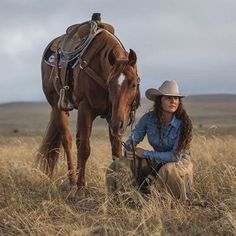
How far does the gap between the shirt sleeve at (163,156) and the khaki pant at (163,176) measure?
3.2 inches

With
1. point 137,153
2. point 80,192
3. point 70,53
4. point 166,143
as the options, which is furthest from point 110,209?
point 70,53

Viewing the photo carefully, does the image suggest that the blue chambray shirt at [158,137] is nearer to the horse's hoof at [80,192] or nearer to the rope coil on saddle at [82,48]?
the horse's hoof at [80,192]

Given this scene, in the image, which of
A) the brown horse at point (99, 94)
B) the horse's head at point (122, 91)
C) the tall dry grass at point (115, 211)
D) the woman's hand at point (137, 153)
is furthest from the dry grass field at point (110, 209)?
the horse's head at point (122, 91)

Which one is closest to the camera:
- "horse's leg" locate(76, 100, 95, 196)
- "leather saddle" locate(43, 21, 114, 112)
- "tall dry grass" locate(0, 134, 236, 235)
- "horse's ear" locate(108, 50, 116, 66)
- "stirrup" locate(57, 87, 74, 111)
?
"tall dry grass" locate(0, 134, 236, 235)

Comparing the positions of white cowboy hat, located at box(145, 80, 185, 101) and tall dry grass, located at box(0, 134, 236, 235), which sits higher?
white cowboy hat, located at box(145, 80, 185, 101)

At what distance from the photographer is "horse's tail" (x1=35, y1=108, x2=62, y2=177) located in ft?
28.7

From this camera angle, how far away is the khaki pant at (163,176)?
234 inches

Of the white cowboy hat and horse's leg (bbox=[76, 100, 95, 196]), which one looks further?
horse's leg (bbox=[76, 100, 95, 196])

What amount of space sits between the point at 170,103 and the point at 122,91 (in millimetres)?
530

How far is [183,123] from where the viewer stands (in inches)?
239

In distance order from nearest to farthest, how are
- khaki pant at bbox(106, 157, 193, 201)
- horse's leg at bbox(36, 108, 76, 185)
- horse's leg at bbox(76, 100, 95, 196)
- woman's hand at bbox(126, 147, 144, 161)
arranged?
khaki pant at bbox(106, 157, 193, 201)
woman's hand at bbox(126, 147, 144, 161)
horse's leg at bbox(76, 100, 95, 196)
horse's leg at bbox(36, 108, 76, 185)

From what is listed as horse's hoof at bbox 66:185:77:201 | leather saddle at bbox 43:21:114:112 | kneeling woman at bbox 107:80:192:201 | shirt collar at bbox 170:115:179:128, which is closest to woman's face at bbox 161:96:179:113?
kneeling woman at bbox 107:80:192:201

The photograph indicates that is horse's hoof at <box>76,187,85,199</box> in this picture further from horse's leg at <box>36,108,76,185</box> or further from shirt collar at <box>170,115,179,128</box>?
horse's leg at <box>36,108,76,185</box>

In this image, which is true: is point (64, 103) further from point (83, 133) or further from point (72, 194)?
point (72, 194)
